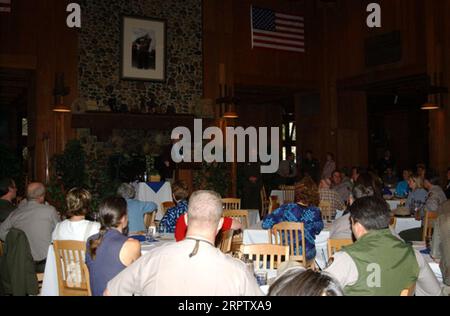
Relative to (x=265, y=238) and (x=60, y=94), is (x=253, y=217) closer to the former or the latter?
(x=265, y=238)

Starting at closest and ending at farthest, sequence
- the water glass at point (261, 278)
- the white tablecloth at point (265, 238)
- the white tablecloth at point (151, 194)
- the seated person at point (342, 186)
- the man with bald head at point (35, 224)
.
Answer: the water glass at point (261, 278)
the man with bald head at point (35, 224)
the white tablecloth at point (265, 238)
the seated person at point (342, 186)
the white tablecloth at point (151, 194)

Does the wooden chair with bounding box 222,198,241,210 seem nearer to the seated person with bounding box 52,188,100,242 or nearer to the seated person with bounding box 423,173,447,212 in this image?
the seated person with bounding box 423,173,447,212

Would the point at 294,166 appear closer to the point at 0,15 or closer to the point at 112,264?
the point at 0,15

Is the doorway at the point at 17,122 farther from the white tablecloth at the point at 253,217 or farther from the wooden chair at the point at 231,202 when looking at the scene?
the white tablecloth at the point at 253,217

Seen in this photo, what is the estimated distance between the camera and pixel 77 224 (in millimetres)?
4168

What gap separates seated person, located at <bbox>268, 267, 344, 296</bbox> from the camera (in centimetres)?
161

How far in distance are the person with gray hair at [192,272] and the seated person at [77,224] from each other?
6.57ft

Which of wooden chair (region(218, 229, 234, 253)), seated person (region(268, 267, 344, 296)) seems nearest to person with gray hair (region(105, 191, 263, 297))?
seated person (region(268, 267, 344, 296))

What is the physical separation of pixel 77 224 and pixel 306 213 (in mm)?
2267

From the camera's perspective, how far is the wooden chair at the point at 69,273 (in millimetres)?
3940

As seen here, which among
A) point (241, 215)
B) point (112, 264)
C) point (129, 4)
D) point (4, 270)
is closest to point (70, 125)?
point (129, 4)

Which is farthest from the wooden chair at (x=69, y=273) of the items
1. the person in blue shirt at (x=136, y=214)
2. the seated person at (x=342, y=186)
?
the seated person at (x=342, y=186)

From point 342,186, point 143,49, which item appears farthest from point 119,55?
point 342,186

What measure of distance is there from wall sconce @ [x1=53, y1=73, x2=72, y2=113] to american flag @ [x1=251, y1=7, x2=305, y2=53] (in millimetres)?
5268
